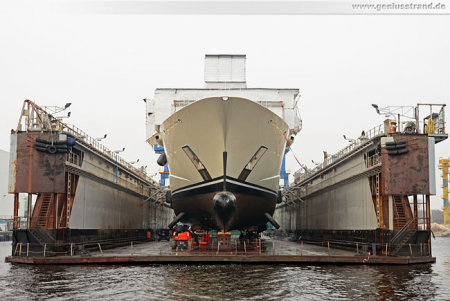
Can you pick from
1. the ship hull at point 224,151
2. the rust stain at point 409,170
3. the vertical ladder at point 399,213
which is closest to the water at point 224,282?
the vertical ladder at point 399,213

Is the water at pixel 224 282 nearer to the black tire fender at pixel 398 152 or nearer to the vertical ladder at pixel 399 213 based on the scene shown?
the vertical ladder at pixel 399 213

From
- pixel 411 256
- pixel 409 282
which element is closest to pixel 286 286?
pixel 409 282

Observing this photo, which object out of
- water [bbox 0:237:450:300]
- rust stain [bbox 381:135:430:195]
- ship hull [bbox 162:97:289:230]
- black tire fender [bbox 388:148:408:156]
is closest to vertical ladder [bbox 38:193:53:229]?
water [bbox 0:237:450:300]

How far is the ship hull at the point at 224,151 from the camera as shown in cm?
2041

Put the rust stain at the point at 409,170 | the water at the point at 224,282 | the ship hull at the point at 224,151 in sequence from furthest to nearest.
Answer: the ship hull at the point at 224,151, the rust stain at the point at 409,170, the water at the point at 224,282

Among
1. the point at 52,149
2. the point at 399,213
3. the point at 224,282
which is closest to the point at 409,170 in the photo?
the point at 399,213

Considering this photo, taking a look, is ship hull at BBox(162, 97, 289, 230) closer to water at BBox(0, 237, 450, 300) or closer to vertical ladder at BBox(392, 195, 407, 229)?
water at BBox(0, 237, 450, 300)

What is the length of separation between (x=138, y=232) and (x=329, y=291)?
26852 millimetres

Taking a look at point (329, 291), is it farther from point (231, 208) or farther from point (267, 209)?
point (267, 209)

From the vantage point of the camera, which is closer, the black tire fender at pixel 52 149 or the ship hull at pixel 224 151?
the black tire fender at pixel 52 149

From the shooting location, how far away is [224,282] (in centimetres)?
1347

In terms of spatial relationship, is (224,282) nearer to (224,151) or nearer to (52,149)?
(224,151)

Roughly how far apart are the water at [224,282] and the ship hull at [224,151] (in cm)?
488

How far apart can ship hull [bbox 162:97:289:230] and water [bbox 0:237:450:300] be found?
4.88m
